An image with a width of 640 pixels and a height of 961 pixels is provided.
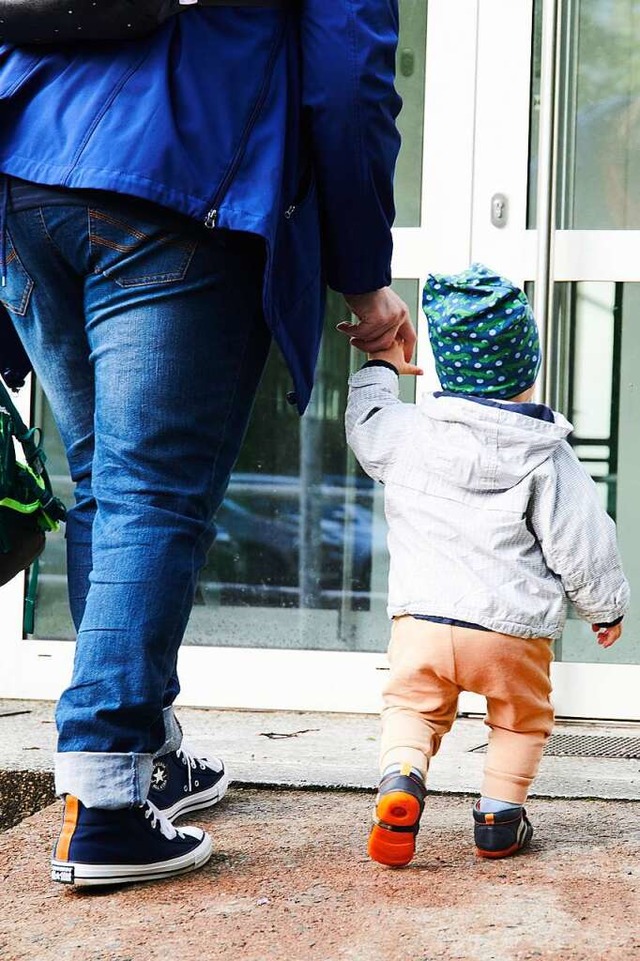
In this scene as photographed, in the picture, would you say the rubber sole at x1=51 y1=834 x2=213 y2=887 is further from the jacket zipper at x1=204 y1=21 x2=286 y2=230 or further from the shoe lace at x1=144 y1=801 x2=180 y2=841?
the jacket zipper at x1=204 y1=21 x2=286 y2=230

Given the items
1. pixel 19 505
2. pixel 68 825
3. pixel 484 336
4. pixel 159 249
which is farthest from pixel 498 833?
pixel 159 249

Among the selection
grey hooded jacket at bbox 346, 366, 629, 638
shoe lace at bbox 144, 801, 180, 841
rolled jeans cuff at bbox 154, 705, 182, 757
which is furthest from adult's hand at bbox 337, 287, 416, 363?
shoe lace at bbox 144, 801, 180, 841

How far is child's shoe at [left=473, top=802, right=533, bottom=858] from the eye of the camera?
202cm

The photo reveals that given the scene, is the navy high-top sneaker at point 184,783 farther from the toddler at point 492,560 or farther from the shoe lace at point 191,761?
the toddler at point 492,560

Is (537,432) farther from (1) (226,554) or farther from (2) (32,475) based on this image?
(1) (226,554)

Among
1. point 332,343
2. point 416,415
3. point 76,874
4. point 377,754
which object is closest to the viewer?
point 76,874

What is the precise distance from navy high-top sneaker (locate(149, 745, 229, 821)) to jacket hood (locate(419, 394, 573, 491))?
71 centimetres

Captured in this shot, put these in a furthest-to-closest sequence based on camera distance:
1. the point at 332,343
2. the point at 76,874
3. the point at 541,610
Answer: the point at 332,343, the point at 541,610, the point at 76,874

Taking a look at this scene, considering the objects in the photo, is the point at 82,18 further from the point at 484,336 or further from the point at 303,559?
the point at 303,559

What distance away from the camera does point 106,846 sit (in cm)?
175

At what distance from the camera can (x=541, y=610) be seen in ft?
6.79

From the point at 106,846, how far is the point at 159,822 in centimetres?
11

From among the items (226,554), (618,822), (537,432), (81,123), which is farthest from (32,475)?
(226,554)

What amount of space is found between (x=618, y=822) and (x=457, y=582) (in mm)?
607
